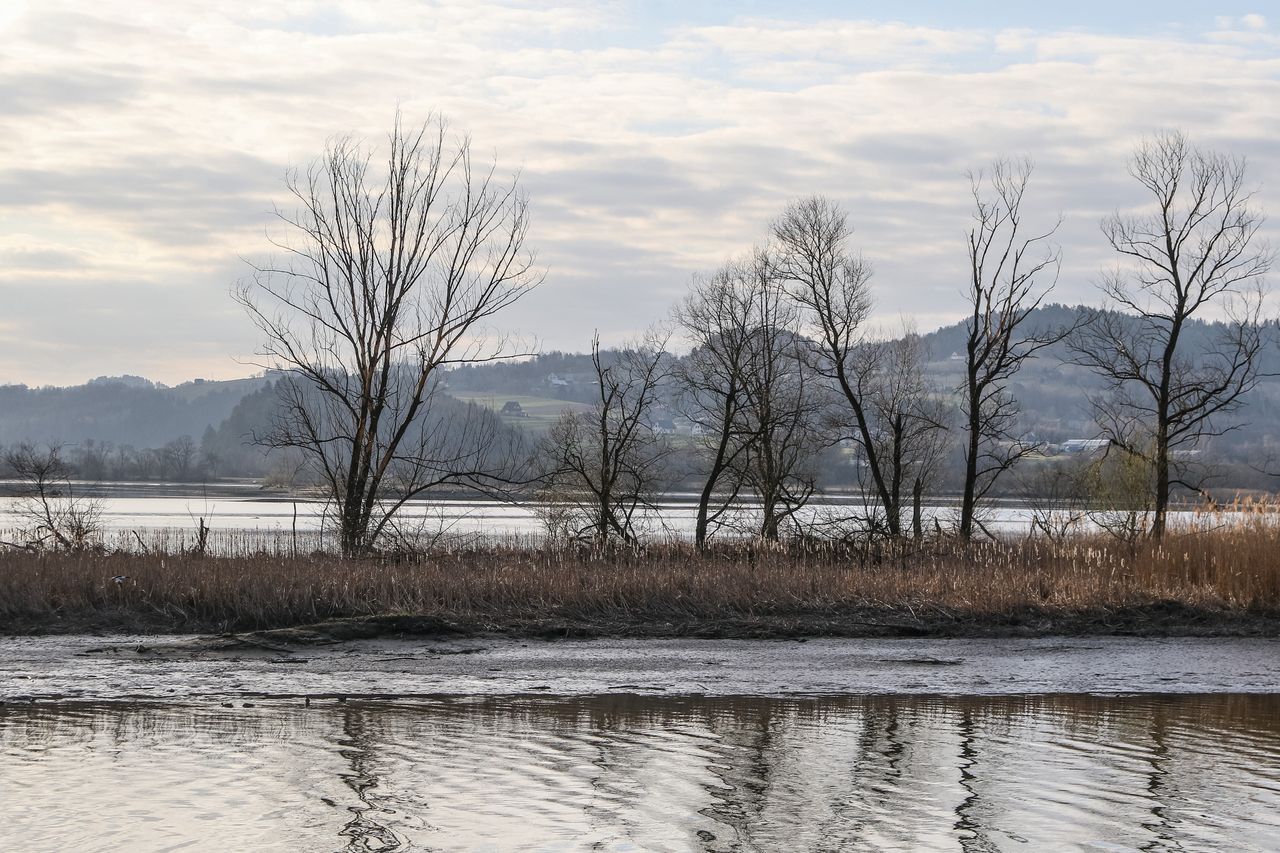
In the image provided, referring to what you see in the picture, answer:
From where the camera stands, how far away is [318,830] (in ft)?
23.5

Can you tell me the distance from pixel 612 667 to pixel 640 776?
532 centimetres

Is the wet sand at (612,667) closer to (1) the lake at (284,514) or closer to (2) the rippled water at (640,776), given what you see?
(2) the rippled water at (640,776)

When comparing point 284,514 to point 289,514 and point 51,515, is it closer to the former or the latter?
point 289,514

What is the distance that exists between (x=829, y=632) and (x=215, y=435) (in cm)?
17943

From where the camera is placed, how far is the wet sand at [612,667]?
488 inches

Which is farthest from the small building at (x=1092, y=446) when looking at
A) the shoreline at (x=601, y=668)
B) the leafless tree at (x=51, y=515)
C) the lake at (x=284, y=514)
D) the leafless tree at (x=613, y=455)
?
the leafless tree at (x=51, y=515)

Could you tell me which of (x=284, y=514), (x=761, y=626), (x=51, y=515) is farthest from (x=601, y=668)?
(x=284, y=514)

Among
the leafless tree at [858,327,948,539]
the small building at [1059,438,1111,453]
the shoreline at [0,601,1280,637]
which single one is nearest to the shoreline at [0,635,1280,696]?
the shoreline at [0,601,1280,637]

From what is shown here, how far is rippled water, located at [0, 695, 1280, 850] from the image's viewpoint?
715 centimetres

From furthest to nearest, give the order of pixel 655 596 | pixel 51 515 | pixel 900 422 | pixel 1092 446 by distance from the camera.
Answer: pixel 1092 446
pixel 900 422
pixel 51 515
pixel 655 596

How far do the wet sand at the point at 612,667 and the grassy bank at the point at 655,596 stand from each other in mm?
695

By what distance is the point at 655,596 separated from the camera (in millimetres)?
17719

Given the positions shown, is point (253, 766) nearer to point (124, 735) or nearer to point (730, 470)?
point (124, 735)

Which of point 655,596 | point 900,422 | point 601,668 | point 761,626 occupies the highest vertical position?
point 900,422
